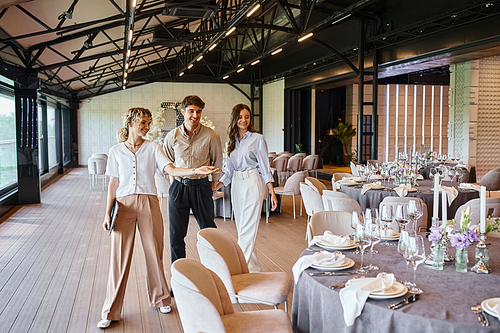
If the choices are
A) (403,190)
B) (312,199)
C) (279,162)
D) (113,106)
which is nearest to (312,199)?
(312,199)

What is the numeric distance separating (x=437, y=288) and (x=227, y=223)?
5.80 m

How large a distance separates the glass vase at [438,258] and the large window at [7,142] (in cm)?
892

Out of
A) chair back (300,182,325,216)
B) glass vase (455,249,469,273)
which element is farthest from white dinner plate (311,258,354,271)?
chair back (300,182,325,216)

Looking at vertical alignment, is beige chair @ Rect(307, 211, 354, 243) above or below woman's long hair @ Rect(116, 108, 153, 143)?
below

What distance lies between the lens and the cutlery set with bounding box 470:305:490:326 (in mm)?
1708

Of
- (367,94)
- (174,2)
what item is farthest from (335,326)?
(367,94)

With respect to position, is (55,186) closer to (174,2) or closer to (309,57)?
(174,2)

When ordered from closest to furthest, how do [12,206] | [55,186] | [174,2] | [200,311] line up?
[200,311] → [174,2] → [12,206] → [55,186]

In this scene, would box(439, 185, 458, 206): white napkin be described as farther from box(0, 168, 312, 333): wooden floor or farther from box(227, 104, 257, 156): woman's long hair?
box(227, 104, 257, 156): woman's long hair

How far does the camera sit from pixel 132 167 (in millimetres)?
3488

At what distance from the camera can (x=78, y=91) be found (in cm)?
1802

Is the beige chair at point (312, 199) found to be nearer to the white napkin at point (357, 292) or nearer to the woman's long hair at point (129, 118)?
the woman's long hair at point (129, 118)

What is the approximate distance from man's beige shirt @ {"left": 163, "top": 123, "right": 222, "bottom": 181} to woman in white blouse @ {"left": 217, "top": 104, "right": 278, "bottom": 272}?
32 cm

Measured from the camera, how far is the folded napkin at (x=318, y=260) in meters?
2.38
